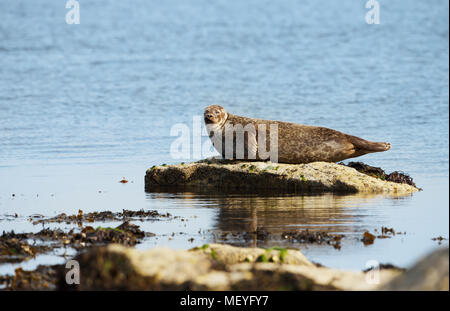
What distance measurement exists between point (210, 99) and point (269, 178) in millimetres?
14886

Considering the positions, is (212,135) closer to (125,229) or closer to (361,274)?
(125,229)

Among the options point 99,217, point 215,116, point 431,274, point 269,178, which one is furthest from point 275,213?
point 431,274

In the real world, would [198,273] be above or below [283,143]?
below

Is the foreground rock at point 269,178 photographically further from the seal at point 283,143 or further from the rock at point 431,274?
the rock at point 431,274

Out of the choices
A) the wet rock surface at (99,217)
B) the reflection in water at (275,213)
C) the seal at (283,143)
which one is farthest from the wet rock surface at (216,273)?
the seal at (283,143)

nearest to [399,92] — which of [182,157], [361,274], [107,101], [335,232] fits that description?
[107,101]

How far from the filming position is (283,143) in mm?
14891

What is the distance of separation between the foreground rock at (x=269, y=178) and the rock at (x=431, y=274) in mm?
6190

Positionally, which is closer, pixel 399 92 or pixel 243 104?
pixel 243 104

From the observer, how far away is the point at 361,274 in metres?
7.81

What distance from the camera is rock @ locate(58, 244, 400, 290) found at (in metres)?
7.23

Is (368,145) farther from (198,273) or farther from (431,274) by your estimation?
(431,274)
